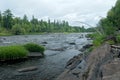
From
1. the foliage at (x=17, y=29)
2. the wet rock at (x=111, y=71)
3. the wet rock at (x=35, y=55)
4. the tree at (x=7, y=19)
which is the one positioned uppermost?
the tree at (x=7, y=19)

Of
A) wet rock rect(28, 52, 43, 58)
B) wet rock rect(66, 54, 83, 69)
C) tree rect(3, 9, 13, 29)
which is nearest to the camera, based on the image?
wet rock rect(66, 54, 83, 69)

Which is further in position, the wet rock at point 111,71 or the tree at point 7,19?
the tree at point 7,19

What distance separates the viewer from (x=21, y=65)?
29875 millimetres

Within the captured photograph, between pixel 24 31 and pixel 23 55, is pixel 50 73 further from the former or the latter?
pixel 24 31

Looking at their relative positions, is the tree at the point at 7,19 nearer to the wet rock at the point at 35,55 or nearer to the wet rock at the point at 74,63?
the wet rock at the point at 35,55

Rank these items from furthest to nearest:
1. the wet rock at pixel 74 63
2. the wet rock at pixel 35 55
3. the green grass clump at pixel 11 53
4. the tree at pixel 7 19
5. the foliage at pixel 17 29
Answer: the tree at pixel 7 19 < the foliage at pixel 17 29 < the wet rock at pixel 35 55 < the green grass clump at pixel 11 53 < the wet rock at pixel 74 63

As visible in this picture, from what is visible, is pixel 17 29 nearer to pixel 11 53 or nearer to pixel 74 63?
pixel 11 53

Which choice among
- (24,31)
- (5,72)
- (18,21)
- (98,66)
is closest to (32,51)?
(5,72)

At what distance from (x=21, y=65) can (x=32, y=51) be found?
908 centimetres

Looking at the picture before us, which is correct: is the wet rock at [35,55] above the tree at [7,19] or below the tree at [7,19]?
below

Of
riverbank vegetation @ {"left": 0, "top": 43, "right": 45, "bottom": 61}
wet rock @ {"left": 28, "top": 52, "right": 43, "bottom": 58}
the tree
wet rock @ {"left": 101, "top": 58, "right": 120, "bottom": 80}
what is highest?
the tree

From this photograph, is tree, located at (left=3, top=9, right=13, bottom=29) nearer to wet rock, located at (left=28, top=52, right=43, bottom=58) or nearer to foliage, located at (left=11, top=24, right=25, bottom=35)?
foliage, located at (left=11, top=24, right=25, bottom=35)

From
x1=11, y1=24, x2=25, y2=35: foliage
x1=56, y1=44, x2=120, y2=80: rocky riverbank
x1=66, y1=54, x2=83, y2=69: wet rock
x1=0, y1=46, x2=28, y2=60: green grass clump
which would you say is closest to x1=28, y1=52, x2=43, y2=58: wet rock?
x1=0, y1=46, x2=28, y2=60: green grass clump

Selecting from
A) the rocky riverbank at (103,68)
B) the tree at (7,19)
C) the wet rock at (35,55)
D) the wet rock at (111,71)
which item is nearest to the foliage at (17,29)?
the tree at (7,19)
